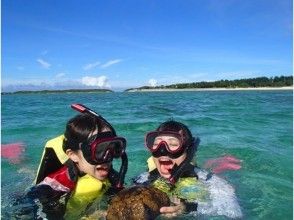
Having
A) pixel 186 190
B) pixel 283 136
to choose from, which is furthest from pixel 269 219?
pixel 283 136

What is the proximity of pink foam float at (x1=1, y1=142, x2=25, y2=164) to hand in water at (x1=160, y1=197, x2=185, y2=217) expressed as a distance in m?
5.23

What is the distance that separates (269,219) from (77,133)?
2.44 m

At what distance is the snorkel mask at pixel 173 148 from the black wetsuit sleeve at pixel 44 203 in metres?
1.15

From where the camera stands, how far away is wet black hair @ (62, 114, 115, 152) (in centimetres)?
434

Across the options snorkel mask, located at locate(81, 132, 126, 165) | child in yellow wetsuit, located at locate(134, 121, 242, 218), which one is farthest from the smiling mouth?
snorkel mask, located at locate(81, 132, 126, 165)

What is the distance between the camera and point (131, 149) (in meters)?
9.78

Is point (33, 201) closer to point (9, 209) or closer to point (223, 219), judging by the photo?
point (9, 209)

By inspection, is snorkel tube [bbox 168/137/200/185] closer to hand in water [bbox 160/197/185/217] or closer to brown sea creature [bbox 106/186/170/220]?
hand in water [bbox 160/197/185/217]

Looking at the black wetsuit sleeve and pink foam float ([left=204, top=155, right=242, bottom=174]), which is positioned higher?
the black wetsuit sleeve

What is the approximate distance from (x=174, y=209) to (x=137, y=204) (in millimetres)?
436

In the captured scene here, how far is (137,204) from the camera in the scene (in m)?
3.80

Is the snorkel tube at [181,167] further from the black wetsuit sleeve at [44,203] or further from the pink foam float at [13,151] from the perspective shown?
the pink foam float at [13,151]

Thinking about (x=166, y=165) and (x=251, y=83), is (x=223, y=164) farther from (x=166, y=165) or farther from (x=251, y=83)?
(x=251, y=83)

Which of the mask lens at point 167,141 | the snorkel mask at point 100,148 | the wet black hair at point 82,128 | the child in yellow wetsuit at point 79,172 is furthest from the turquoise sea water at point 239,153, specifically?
the snorkel mask at point 100,148
